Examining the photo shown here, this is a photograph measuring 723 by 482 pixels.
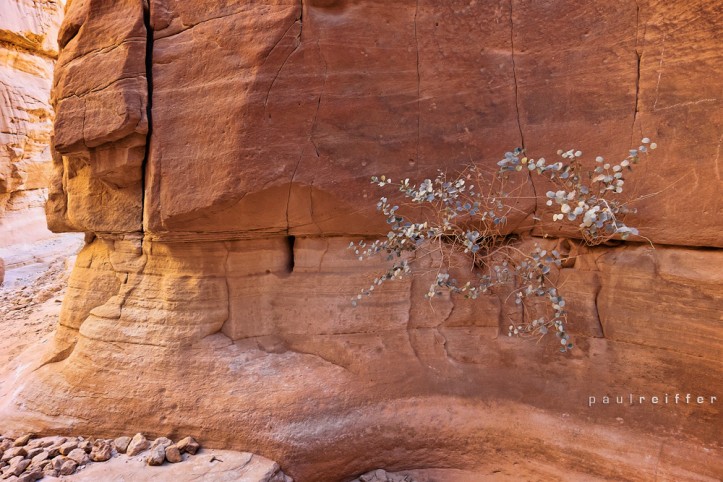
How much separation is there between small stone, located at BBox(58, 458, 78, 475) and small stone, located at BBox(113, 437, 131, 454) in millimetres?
249

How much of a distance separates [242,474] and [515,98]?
2853 millimetres

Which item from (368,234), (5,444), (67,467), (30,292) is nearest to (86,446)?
(67,467)

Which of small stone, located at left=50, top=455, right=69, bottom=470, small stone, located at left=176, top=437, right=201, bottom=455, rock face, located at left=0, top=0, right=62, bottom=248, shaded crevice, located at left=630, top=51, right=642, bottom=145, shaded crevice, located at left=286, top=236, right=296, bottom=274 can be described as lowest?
small stone, located at left=50, top=455, right=69, bottom=470

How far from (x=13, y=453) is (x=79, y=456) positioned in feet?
1.39

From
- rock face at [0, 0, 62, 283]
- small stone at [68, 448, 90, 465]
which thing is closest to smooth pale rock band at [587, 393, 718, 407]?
small stone at [68, 448, 90, 465]

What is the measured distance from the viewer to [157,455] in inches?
113

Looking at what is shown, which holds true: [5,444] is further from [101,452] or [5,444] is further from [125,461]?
[125,461]

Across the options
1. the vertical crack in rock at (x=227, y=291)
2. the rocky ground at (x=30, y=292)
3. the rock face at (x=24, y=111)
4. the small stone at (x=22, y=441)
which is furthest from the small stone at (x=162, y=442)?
the rock face at (x=24, y=111)

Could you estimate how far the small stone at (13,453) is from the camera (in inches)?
114

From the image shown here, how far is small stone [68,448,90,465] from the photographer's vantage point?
2896 mm

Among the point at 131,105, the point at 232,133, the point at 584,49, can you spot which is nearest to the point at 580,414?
the point at 584,49

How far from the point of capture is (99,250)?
12.0 ft

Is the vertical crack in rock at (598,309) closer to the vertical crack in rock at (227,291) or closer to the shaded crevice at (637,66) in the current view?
the shaded crevice at (637,66)

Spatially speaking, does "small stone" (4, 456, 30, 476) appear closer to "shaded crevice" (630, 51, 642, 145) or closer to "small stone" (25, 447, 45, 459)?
"small stone" (25, 447, 45, 459)
